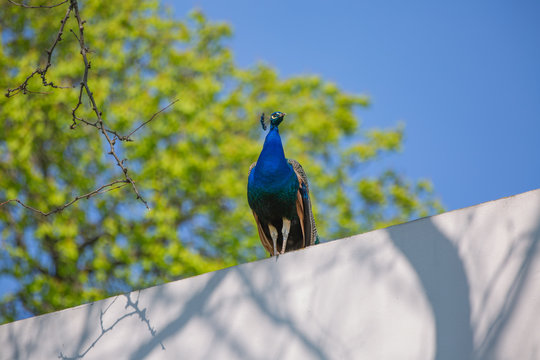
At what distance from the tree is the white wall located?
553 cm

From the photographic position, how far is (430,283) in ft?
8.60

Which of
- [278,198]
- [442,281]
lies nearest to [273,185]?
[278,198]

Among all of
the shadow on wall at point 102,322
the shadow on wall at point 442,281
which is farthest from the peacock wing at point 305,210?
the shadow on wall at point 442,281

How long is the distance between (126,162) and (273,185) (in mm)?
5523

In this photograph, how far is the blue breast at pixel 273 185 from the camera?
418 cm

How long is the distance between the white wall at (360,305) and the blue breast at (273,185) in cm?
111

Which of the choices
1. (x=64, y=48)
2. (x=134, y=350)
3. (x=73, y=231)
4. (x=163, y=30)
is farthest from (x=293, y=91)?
(x=134, y=350)

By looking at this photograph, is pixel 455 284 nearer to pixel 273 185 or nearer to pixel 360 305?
pixel 360 305

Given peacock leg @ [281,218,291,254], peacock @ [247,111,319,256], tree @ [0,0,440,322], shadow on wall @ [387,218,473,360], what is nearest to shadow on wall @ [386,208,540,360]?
shadow on wall @ [387,218,473,360]

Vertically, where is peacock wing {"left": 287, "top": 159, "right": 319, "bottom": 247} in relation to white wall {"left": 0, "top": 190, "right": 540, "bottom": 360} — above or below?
above

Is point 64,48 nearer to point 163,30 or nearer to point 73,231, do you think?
point 163,30

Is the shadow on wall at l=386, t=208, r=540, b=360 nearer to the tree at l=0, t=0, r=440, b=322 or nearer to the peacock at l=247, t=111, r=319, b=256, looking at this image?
the peacock at l=247, t=111, r=319, b=256

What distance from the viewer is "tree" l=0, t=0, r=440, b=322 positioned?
9.00m

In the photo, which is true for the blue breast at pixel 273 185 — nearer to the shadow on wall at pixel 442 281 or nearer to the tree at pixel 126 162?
the shadow on wall at pixel 442 281
